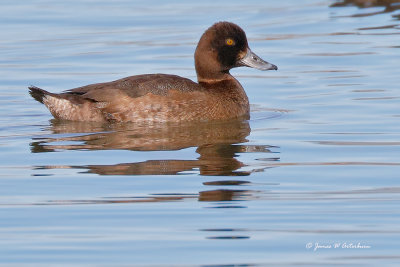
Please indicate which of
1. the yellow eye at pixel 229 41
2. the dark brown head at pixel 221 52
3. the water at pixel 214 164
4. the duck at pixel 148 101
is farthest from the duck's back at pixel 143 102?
the yellow eye at pixel 229 41

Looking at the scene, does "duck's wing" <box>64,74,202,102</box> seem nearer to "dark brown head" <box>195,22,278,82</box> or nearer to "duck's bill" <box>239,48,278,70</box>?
"dark brown head" <box>195,22,278,82</box>

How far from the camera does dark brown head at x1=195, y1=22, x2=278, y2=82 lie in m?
11.5

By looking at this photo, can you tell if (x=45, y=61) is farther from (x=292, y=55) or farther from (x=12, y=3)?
(x=12, y=3)

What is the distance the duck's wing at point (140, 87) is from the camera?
1090 cm

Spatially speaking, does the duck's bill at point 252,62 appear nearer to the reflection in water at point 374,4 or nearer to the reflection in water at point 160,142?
the reflection in water at point 160,142

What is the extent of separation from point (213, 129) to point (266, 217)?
366cm

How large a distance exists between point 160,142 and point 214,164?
1.19 m

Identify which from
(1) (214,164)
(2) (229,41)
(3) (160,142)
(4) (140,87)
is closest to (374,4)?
(2) (229,41)

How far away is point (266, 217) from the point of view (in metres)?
6.97

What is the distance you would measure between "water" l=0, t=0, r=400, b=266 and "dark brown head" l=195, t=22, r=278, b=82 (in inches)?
22.4

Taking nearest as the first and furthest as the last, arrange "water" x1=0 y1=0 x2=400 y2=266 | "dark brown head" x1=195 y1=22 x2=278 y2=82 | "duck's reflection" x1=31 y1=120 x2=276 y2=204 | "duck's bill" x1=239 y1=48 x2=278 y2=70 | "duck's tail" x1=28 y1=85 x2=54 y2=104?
"water" x1=0 y1=0 x2=400 y2=266 → "duck's reflection" x1=31 y1=120 x2=276 y2=204 → "duck's tail" x1=28 y1=85 x2=54 y2=104 → "dark brown head" x1=195 y1=22 x2=278 y2=82 → "duck's bill" x1=239 y1=48 x2=278 y2=70

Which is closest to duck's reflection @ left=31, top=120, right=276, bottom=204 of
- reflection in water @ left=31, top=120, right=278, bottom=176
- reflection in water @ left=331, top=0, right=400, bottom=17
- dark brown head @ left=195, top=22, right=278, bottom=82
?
reflection in water @ left=31, top=120, right=278, bottom=176

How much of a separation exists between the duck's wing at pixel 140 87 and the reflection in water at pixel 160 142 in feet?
1.00

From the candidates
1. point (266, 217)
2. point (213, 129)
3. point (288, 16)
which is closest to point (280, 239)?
point (266, 217)
